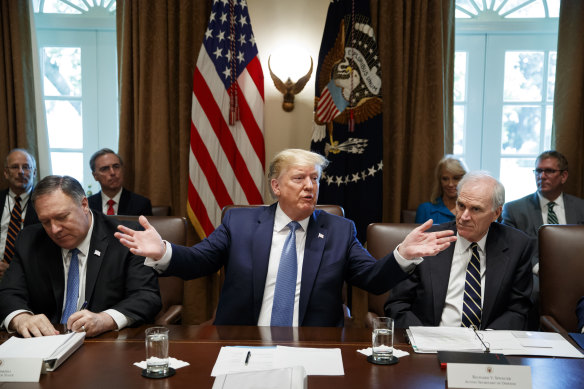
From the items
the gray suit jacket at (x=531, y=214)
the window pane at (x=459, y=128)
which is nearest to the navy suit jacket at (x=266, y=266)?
the gray suit jacket at (x=531, y=214)

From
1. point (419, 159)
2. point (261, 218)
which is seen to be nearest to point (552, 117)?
point (419, 159)

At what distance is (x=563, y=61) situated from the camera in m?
4.34

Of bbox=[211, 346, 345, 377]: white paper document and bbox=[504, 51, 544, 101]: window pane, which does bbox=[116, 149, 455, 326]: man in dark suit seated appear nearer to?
bbox=[211, 346, 345, 377]: white paper document

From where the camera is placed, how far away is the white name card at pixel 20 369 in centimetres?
141

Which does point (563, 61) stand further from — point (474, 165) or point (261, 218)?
point (261, 218)

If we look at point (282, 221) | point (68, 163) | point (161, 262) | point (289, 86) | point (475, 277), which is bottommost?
point (475, 277)

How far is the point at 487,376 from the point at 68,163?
14.6 feet

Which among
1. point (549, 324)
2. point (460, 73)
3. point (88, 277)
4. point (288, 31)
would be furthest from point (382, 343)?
point (460, 73)

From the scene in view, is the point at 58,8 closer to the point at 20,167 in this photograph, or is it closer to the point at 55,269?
the point at 20,167

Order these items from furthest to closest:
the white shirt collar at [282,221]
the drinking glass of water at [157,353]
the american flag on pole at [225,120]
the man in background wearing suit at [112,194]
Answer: the american flag on pole at [225,120] → the man in background wearing suit at [112,194] → the white shirt collar at [282,221] → the drinking glass of water at [157,353]

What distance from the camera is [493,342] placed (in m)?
1.72

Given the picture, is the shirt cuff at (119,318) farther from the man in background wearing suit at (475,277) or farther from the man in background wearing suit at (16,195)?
the man in background wearing suit at (16,195)

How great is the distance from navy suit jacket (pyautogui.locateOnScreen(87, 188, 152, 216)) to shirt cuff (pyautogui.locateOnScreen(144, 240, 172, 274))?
1.96 m

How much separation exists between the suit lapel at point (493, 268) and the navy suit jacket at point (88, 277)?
1454 mm
